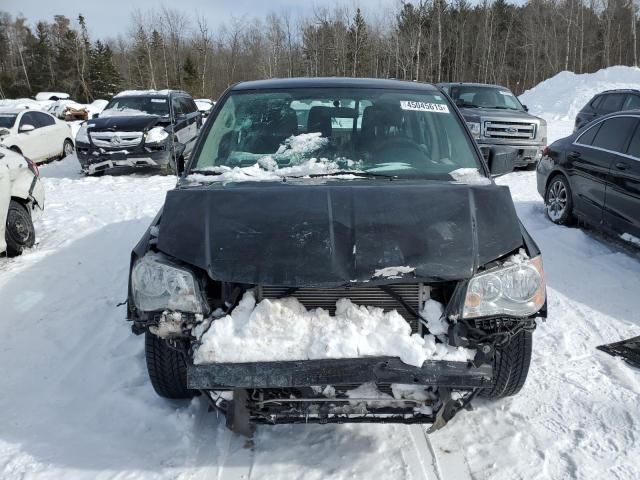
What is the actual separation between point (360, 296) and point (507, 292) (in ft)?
2.31

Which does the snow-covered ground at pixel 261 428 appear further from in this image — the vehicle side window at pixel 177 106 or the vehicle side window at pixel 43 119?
the vehicle side window at pixel 43 119

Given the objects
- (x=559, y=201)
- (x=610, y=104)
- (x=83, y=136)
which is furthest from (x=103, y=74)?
(x=559, y=201)

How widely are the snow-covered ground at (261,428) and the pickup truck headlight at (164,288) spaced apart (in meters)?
0.84

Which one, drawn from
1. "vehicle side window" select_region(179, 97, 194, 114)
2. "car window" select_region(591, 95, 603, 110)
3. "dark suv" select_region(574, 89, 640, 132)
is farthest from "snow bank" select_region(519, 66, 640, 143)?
"vehicle side window" select_region(179, 97, 194, 114)

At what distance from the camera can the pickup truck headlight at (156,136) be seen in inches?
416

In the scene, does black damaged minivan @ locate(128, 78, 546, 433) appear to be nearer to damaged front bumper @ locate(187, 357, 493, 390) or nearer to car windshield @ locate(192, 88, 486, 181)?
damaged front bumper @ locate(187, 357, 493, 390)

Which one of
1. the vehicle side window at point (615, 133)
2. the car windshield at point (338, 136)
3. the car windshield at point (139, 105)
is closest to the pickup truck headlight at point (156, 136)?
the car windshield at point (139, 105)

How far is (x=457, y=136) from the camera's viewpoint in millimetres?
3559

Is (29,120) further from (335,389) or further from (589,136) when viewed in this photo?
(335,389)

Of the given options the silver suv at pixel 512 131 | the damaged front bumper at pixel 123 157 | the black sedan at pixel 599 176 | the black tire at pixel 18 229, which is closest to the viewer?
the black sedan at pixel 599 176

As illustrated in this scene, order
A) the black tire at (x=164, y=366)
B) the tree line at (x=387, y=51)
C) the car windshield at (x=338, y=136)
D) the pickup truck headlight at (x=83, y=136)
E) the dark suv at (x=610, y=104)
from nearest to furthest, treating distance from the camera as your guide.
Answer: the black tire at (x=164, y=366), the car windshield at (x=338, y=136), the pickup truck headlight at (x=83, y=136), the dark suv at (x=610, y=104), the tree line at (x=387, y=51)

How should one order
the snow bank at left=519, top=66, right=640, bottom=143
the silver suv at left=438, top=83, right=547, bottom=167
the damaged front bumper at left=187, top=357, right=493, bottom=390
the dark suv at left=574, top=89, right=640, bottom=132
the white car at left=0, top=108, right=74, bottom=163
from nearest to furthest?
the damaged front bumper at left=187, top=357, right=493, bottom=390
the silver suv at left=438, top=83, right=547, bottom=167
the dark suv at left=574, top=89, right=640, bottom=132
the white car at left=0, top=108, right=74, bottom=163
the snow bank at left=519, top=66, right=640, bottom=143

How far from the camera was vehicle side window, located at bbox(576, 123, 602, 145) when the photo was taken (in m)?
6.57

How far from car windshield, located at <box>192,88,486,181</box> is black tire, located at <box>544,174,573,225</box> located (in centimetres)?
381
